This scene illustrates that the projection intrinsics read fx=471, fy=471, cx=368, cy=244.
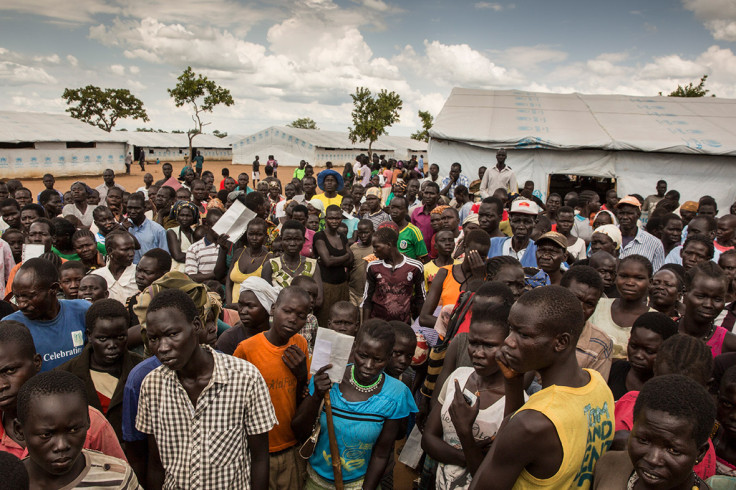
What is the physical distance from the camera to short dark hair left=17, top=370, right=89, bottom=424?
1857 millimetres

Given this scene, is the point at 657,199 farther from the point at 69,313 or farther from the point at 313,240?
the point at 69,313

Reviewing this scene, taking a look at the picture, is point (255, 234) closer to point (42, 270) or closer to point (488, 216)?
point (42, 270)

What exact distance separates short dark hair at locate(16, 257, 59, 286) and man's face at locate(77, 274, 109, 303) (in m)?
0.58

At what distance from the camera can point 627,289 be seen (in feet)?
11.3

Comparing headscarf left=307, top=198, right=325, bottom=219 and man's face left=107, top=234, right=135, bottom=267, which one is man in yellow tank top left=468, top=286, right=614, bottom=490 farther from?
headscarf left=307, top=198, right=325, bottom=219

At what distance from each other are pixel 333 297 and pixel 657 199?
8327mm

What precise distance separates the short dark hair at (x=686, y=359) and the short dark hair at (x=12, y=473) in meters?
2.72

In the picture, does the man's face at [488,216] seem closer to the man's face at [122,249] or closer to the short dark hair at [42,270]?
the man's face at [122,249]

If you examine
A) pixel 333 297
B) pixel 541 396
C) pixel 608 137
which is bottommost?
pixel 333 297

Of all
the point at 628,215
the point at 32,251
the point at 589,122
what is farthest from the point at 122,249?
the point at 589,122

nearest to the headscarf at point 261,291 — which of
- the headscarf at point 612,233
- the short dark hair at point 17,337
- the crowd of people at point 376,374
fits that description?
the crowd of people at point 376,374

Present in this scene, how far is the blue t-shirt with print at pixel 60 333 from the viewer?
9.86 ft

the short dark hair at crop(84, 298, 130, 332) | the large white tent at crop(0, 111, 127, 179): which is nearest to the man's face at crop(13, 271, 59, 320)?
the short dark hair at crop(84, 298, 130, 332)

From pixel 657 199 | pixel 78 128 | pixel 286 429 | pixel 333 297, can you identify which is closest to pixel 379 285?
pixel 333 297
